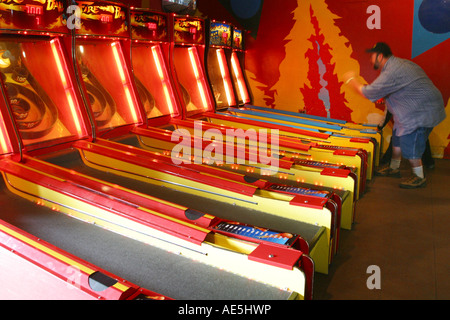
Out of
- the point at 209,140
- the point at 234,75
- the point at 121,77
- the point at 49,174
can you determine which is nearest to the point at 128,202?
the point at 49,174

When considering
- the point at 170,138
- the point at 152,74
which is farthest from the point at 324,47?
the point at 170,138

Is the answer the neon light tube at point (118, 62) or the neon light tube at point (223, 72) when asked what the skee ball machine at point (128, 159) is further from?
the neon light tube at point (223, 72)

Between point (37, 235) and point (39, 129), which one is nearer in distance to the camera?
point (37, 235)

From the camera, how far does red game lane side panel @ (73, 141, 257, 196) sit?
2.82m

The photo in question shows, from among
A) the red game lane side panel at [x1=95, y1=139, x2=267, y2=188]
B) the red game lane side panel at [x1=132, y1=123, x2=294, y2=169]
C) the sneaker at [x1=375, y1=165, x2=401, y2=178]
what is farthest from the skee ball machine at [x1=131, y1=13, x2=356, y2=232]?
the sneaker at [x1=375, y1=165, x2=401, y2=178]

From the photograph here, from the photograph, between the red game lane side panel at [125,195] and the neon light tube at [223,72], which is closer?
the red game lane side panel at [125,195]

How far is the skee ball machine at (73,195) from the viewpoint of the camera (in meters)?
1.82

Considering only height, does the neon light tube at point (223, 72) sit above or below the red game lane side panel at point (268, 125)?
above

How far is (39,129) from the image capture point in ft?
10.3

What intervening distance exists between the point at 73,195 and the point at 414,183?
3.52 meters

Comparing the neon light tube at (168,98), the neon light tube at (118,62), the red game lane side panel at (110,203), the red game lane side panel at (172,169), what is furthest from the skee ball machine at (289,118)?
the red game lane side panel at (110,203)

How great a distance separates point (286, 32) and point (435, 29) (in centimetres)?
210

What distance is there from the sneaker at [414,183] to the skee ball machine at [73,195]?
274 cm

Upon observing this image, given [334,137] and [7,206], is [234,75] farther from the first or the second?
[7,206]
